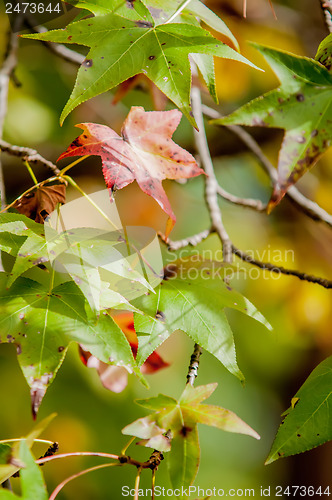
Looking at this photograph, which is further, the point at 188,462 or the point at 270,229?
the point at 270,229

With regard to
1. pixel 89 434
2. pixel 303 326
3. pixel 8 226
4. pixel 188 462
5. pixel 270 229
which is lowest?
pixel 89 434

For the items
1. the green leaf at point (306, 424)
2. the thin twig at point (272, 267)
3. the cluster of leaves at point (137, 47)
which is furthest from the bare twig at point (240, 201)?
the green leaf at point (306, 424)

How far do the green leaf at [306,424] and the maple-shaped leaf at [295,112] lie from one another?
30 cm

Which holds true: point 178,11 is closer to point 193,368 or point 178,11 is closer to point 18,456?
point 193,368

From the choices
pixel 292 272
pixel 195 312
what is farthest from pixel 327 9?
pixel 195 312

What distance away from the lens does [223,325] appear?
0.72 meters

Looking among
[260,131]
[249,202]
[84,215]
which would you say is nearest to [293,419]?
[84,215]

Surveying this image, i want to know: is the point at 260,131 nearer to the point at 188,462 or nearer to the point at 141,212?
the point at 141,212

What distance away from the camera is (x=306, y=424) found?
0.67 metres

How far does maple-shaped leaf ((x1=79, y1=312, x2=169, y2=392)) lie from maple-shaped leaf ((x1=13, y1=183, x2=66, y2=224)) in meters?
0.31

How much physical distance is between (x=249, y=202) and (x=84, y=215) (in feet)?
1.63

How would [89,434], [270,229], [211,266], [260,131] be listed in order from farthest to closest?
[270,229]
[89,434]
[260,131]
[211,266]

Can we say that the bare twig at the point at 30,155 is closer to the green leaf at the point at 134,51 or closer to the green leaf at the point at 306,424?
the green leaf at the point at 134,51

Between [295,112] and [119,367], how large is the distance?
69cm
